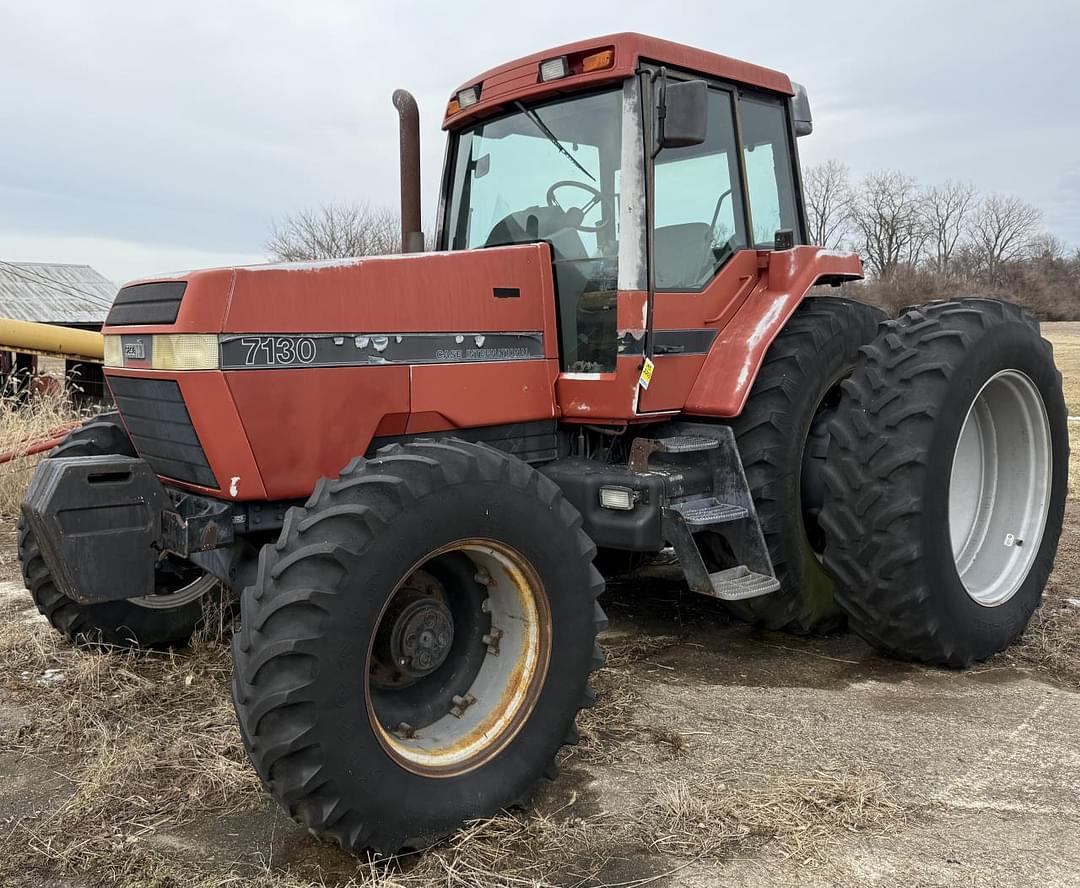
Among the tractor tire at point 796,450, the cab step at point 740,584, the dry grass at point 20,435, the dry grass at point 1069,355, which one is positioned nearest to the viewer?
the cab step at point 740,584

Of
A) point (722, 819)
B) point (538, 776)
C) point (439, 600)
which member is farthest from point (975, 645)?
point (439, 600)

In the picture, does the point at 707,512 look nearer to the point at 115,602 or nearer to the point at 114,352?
the point at 114,352

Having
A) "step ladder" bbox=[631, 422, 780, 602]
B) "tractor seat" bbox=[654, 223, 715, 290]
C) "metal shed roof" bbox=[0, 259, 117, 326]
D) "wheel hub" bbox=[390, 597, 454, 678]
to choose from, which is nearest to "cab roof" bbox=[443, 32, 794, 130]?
"tractor seat" bbox=[654, 223, 715, 290]

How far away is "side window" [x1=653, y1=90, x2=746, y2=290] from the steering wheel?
25cm

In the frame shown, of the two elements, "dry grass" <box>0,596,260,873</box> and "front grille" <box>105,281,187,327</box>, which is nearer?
"dry grass" <box>0,596,260,873</box>

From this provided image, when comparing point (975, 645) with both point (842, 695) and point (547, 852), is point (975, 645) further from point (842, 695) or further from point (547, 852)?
point (547, 852)

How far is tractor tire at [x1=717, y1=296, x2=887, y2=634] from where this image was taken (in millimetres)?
4148

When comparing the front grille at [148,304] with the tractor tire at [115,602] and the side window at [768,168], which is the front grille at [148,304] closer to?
the tractor tire at [115,602]

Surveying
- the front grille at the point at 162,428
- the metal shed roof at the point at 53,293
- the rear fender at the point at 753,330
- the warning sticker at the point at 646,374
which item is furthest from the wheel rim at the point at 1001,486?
the metal shed roof at the point at 53,293

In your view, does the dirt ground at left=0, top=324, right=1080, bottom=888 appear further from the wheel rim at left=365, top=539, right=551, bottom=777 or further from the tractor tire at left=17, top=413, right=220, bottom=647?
the wheel rim at left=365, top=539, right=551, bottom=777

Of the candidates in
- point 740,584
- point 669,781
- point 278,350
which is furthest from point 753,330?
point 278,350

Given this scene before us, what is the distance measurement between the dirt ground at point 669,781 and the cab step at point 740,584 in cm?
42

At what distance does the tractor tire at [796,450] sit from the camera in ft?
13.6

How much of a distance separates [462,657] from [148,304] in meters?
1.59
